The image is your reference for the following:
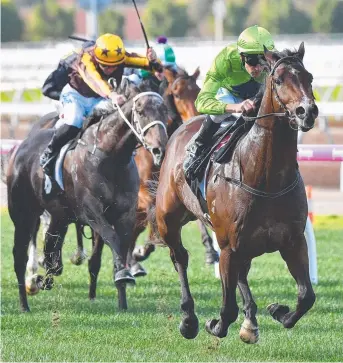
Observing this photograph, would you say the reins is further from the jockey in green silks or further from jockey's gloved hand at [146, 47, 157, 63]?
jockey's gloved hand at [146, 47, 157, 63]

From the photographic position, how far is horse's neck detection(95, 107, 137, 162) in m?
9.10

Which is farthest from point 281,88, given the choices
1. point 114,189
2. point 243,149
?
point 114,189

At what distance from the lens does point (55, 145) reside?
9.46m

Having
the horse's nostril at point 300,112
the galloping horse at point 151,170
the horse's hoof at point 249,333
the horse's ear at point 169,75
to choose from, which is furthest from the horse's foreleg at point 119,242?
the horse's nostril at point 300,112

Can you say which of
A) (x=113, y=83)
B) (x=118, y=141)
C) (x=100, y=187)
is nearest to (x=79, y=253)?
(x=100, y=187)

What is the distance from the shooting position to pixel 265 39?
22.9ft

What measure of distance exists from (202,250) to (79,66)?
13.0 ft

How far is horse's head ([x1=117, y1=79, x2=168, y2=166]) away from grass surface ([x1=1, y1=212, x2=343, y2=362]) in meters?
1.18

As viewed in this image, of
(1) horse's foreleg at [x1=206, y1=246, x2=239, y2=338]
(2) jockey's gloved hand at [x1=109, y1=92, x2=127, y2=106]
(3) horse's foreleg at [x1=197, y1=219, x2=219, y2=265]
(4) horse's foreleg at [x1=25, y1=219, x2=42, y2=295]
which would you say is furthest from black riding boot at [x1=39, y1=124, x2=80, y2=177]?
(1) horse's foreleg at [x1=206, y1=246, x2=239, y2=338]

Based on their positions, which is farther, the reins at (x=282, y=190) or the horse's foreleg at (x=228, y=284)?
the horse's foreleg at (x=228, y=284)

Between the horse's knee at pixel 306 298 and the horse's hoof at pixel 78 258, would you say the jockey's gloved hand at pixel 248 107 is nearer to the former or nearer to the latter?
the horse's knee at pixel 306 298

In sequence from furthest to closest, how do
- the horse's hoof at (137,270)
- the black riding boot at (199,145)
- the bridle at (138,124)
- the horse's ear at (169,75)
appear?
the horse's ear at (169,75)
the horse's hoof at (137,270)
the bridle at (138,124)
the black riding boot at (199,145)

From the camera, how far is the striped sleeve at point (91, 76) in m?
9.07

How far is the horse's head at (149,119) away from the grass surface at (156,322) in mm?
1181
